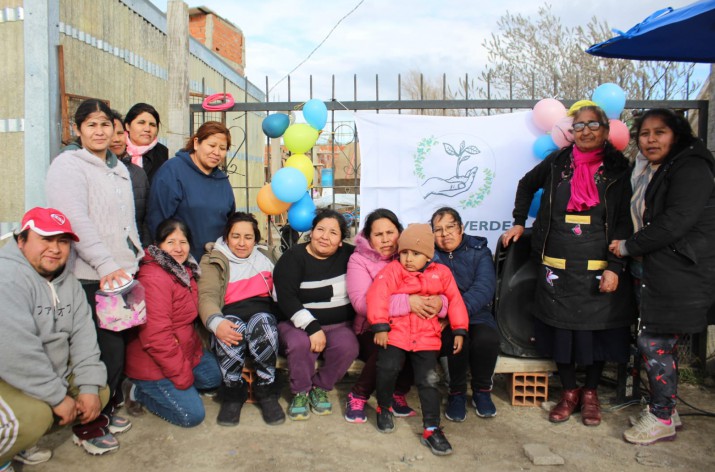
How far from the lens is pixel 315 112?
4.27m

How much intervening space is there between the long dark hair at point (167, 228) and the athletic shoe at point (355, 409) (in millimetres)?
1440

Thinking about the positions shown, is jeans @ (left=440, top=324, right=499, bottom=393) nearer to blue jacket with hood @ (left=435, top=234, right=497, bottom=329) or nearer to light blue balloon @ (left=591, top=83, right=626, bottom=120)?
blue jacket with hood @ (left=435, top=234, right=497, bottom=329)

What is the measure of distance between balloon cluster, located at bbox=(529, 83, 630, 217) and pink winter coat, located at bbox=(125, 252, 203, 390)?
8.93 ft

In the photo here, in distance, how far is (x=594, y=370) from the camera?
3.30 metres

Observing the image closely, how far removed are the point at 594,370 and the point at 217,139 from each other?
2.78m

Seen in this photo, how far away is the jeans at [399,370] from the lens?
305cm

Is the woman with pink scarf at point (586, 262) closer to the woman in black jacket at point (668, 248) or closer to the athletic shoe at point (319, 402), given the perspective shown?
the woman in black jacket at point (668, 248)

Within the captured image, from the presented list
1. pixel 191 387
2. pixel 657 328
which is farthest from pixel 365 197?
pixel 657 328

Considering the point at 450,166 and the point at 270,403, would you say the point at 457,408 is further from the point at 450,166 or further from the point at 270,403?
the point at 450,166

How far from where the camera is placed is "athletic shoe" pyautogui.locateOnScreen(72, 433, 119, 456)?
112 inches

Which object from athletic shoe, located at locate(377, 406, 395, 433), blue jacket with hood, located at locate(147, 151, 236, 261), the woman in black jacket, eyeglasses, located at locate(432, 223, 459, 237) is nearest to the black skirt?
the woman in black jacket

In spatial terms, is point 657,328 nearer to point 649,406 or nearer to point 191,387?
point 649,406

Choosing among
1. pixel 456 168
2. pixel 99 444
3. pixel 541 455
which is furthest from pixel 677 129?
pixel 99 444

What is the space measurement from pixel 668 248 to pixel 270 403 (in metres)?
2.44
